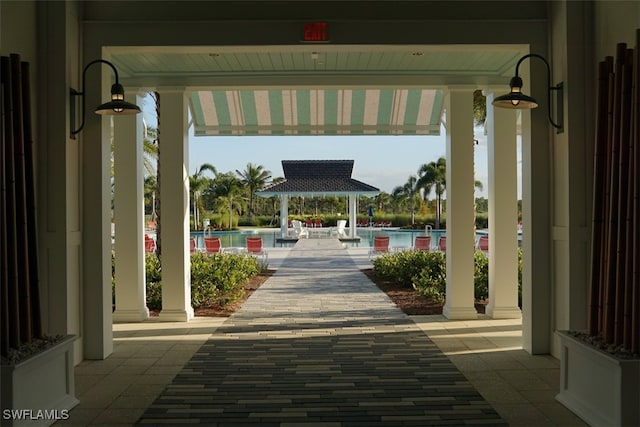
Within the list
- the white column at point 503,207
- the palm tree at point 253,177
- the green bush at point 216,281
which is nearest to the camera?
the white column at point 503,207

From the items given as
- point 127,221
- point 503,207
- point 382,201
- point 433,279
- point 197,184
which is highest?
point 197,184

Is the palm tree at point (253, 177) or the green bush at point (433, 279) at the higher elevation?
the palm tree at point (253, 177)

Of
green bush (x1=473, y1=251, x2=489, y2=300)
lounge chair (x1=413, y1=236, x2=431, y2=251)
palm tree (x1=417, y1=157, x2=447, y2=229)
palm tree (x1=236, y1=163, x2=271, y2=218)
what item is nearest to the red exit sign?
green bush (x1=473, y1=251, x2=489, y2=300)

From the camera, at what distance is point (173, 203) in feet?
26.9

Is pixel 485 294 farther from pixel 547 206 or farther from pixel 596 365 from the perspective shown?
pixel 596 365

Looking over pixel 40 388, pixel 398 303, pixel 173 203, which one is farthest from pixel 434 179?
pixel 40 388

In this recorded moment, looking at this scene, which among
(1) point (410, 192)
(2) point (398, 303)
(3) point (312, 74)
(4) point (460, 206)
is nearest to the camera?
(3) point (312, 74)

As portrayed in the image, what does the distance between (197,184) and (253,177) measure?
1168cm

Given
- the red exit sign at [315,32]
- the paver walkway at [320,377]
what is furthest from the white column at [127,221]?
the red exit sign at [315,32]

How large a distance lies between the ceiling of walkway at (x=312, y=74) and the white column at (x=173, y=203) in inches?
16.8

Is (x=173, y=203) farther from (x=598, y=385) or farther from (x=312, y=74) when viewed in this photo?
(x=598, y=385)

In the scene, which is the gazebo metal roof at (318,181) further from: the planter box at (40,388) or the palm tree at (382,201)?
the palm tree at (382,201)

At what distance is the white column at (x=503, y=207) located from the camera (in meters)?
8.12

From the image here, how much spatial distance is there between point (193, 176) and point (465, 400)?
38505 millimetres
